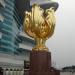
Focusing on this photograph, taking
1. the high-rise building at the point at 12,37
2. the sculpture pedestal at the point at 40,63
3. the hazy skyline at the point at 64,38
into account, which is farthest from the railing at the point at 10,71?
the hazy skyline at the point at 64,38

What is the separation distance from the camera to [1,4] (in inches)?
64.1

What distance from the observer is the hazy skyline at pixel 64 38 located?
Answer: 2.19 meters

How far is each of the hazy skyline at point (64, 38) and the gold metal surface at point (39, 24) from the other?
78 centimetres

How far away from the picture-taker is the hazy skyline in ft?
7.18

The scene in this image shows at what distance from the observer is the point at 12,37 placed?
1.75 meters

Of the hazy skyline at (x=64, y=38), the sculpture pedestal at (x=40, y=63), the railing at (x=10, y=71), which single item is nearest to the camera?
the sculpture pedestal at (x=40, y=63)

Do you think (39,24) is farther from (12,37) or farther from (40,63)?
(12,37)

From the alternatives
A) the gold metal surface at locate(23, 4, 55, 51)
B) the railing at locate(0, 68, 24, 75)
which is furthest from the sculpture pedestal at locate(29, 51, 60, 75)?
the railing at locate(0, 68, 24, 75)

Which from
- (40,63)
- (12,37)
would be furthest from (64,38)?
(40,63)

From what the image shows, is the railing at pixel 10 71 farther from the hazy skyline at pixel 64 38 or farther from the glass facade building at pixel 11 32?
the hazy skyline at pixel 64 38

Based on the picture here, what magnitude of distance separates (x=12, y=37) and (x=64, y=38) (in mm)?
666

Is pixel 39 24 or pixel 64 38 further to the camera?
pixel 64 38

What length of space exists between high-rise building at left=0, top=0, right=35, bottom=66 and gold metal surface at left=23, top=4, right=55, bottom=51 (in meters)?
0.28

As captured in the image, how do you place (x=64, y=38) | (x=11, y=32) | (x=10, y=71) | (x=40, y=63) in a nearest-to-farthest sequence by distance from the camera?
(x=40, y=63)
(x=10, y=71)
(x=11, y=32)
(x=64, y=38)
